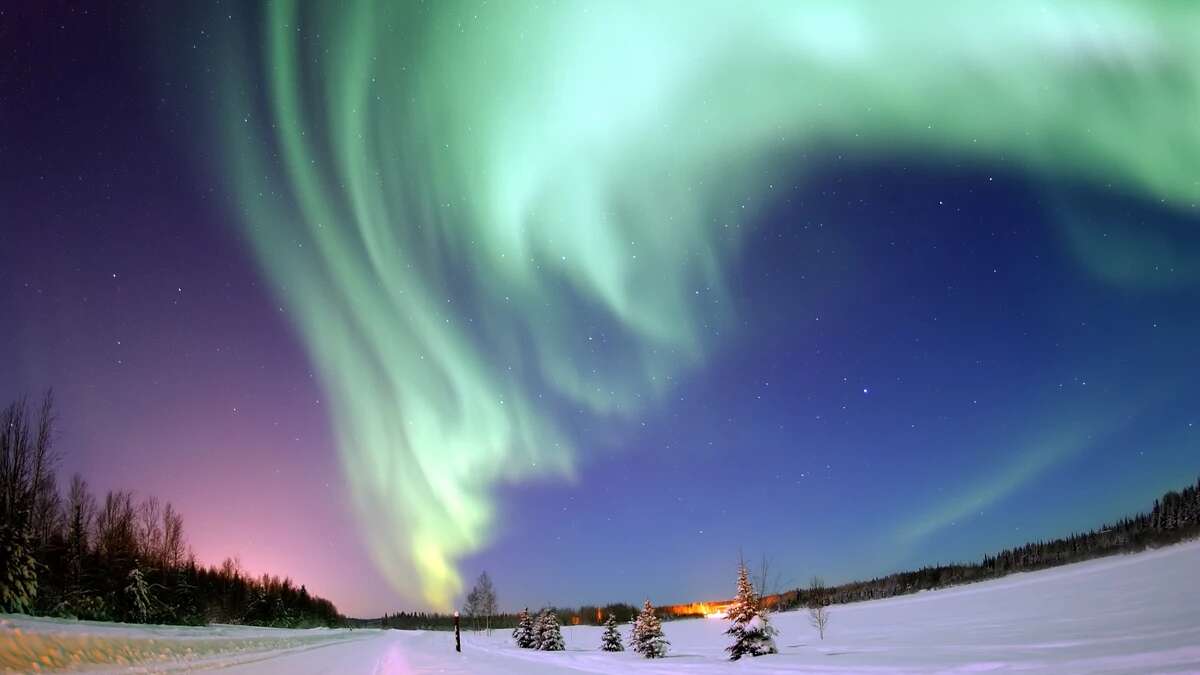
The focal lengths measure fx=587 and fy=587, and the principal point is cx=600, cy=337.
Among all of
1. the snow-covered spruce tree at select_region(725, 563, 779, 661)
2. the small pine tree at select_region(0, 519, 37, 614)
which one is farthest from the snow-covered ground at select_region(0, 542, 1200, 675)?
the small pine tree at select_region(0, 519, 37, 614)

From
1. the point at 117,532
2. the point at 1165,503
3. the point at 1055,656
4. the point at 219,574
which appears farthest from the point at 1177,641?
the point at 1165,503

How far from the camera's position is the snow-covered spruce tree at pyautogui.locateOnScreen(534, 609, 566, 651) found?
141ft

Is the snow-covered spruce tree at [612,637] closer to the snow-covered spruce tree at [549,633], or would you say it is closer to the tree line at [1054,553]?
the snow-covered spruce tree at [549,633]

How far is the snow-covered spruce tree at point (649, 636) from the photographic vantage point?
3111 cm

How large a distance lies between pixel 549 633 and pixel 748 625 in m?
21.9

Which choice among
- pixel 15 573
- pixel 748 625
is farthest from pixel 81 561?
pixel 748 625

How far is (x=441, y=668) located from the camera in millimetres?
17422

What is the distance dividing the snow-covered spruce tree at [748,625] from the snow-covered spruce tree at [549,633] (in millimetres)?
20320

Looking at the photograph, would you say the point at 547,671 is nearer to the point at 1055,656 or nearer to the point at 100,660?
the point at 100,660

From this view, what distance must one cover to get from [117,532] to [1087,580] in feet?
296

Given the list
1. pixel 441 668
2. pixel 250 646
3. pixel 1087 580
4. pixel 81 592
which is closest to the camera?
pixel 441 668

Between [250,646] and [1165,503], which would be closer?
[250,646]

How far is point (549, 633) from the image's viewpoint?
43.3 meters

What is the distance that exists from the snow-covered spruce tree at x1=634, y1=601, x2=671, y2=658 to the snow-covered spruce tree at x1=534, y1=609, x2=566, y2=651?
12.8 m
